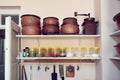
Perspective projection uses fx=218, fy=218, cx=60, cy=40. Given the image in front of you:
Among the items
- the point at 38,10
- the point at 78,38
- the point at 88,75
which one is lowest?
the point at 88,75

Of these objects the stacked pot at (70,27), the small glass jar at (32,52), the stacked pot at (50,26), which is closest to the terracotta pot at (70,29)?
the stacked pot at (70,27)

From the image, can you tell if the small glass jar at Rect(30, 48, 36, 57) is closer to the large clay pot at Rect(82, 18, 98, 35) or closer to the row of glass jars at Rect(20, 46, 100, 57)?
the row of glass jars at Rect(20, 46, 100, 57)

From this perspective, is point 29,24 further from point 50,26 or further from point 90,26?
point 90,26

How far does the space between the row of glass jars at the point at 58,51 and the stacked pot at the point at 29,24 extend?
0.21 m

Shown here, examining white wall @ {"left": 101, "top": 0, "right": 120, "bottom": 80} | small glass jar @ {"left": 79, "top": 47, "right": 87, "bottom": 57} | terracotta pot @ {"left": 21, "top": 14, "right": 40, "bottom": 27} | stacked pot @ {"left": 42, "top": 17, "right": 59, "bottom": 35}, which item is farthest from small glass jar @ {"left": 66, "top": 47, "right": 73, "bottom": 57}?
terracotta pot @ {"left": 21, "top": 14, "right": 40, "bottom": 27}

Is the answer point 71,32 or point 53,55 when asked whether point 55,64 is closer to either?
point 53,55

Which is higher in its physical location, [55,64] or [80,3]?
[80,3]

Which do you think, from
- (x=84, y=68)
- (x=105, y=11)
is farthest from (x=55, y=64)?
(x=105, y=11)

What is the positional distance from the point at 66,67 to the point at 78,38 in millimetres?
449

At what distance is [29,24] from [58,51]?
53 centimetres

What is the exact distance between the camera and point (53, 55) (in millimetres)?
A: 2846

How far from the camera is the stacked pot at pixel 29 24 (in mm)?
2789

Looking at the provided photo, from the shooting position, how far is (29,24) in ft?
9.18

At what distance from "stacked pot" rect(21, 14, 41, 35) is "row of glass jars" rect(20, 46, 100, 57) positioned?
21 centimetres
